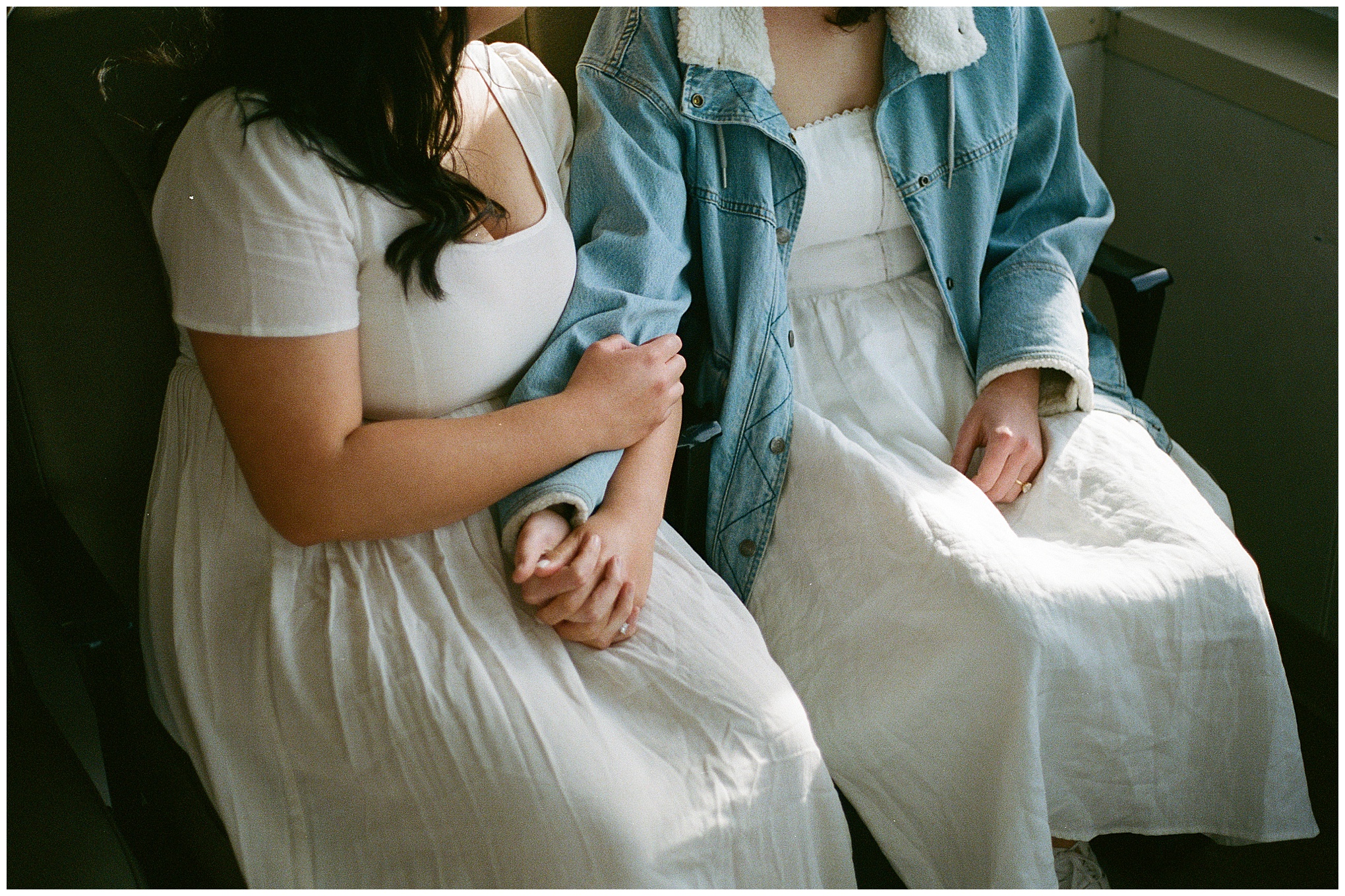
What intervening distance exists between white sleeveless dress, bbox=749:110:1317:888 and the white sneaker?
0.40 feet

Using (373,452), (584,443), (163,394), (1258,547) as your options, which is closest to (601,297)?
(584,443)

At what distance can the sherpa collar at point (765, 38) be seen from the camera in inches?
48.9

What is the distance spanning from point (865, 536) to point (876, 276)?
0.40 metres

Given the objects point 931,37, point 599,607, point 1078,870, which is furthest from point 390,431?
point 1078,870

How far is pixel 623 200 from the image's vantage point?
4.00 feet

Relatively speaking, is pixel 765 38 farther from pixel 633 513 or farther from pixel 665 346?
pixel 633 513

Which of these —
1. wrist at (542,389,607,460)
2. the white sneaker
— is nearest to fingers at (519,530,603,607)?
wrist at (542,389,607,460)

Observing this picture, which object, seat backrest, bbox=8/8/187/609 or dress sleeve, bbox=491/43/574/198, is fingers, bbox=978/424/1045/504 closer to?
dress sleeve, bbox=491/43/574/198

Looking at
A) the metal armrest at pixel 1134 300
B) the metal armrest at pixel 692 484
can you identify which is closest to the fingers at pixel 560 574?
the metal armrest at pixel 692 484

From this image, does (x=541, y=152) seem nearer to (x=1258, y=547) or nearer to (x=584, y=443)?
(x=584, y=443)

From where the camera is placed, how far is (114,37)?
1126 millimetres

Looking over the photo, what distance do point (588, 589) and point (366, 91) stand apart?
501mm

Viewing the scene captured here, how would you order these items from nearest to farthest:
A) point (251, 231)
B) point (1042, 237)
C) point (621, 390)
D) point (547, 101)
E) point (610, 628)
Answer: point (251, 231)
point (610, 628)
point (621, 390)
point (547, 101)
point (1042, 237)

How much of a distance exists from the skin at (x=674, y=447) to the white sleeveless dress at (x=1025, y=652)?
0.05 meters
